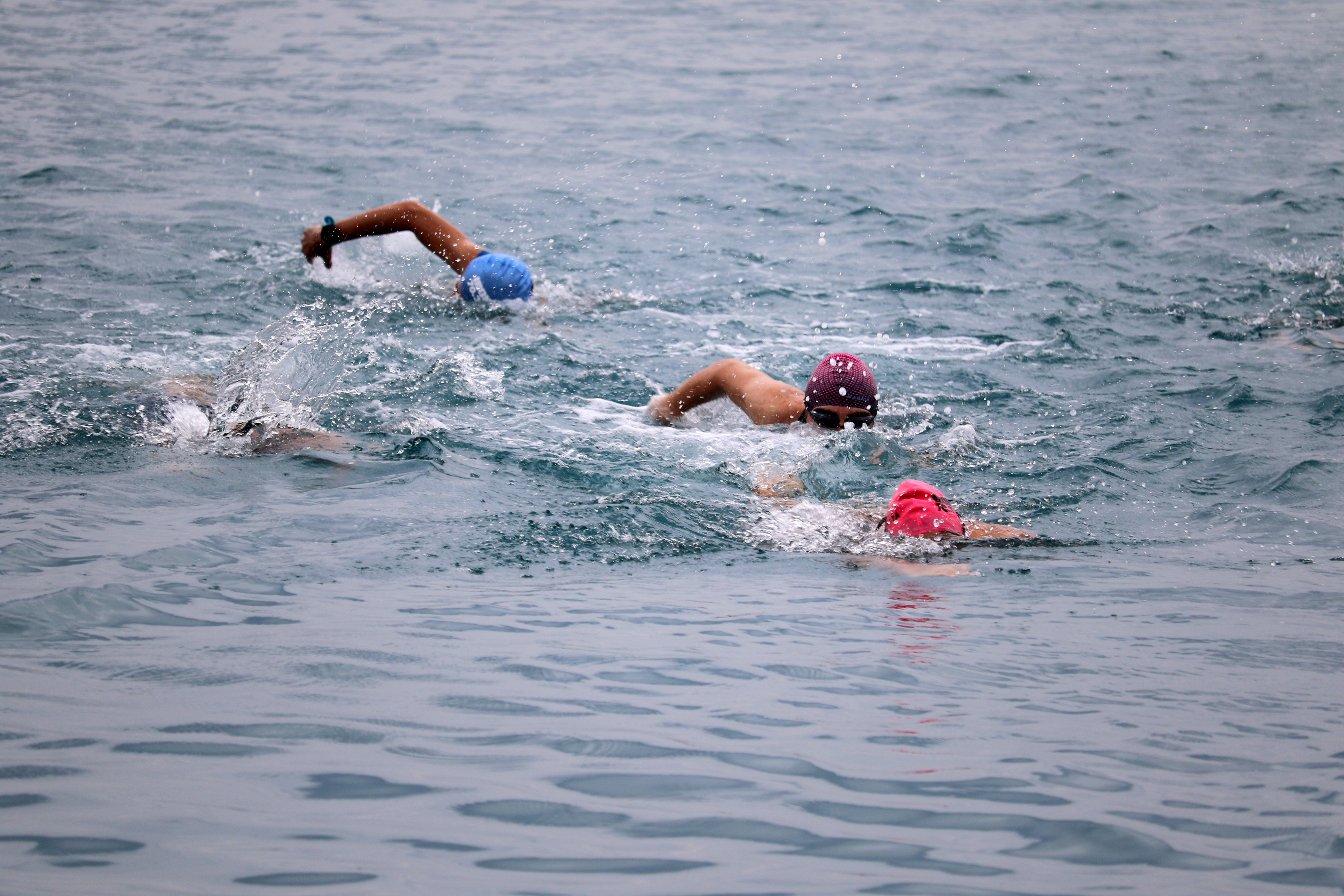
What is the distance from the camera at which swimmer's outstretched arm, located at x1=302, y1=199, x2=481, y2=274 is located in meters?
8.57

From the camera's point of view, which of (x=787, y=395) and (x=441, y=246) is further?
(x=441, y=246)

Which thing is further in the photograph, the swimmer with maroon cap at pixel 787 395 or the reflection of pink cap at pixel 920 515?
the swimmer with maroon cap at pixel 787 395

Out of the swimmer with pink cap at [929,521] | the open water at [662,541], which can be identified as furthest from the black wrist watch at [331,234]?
the swimmer with pink cap at [929,521]

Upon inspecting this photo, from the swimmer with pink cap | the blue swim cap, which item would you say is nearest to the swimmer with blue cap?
the blue swim cap

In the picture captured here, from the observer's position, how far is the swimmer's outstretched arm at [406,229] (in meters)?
8.57

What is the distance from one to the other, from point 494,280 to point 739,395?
3.24m

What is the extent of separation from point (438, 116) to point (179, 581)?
57.1ft

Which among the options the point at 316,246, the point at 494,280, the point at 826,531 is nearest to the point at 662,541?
the point at 826,531

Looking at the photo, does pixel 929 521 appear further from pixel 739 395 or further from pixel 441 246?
pixel 441 246

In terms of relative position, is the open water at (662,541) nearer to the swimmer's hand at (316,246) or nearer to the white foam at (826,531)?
the white foam at (826,531)

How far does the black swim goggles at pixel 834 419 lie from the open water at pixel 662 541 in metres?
0.15

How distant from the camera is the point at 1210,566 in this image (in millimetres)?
5027

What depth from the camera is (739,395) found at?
707 cm

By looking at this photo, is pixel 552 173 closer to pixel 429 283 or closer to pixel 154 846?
pixel 429 283
